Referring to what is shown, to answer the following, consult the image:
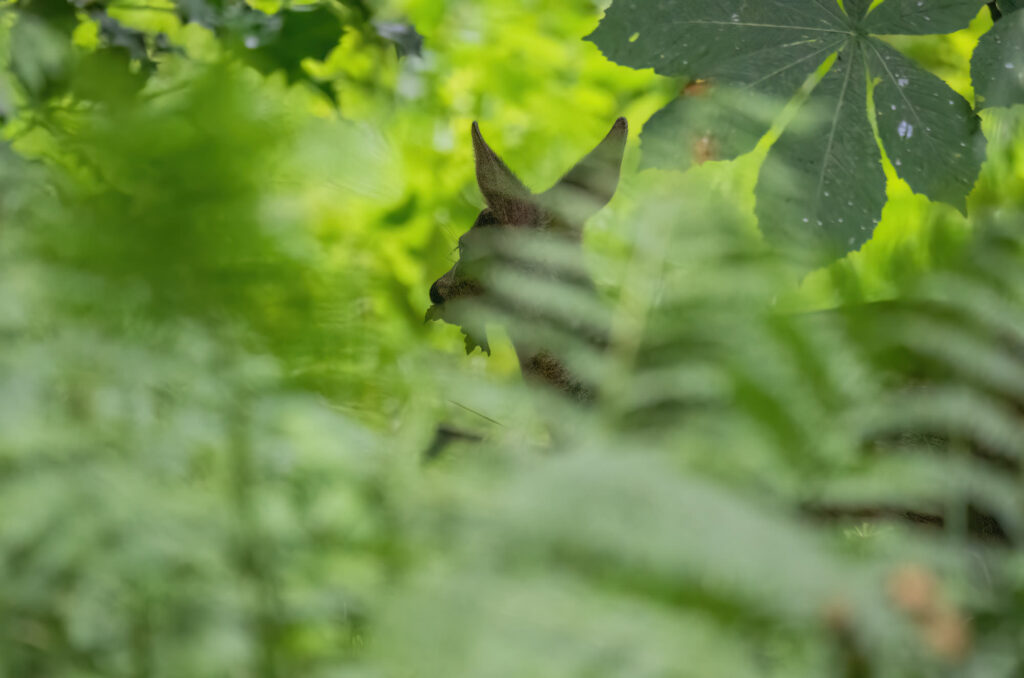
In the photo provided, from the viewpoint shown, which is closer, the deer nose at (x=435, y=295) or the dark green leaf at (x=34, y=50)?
the deer nose at (x=435, y=295)

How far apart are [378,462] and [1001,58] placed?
0.63 m

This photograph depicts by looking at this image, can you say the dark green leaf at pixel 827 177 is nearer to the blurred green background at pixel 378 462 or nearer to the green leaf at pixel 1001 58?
the green leaf at pixel 1001 58

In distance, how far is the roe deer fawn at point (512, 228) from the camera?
1.85ft

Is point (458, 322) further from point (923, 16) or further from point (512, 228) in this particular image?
point (923, 16)

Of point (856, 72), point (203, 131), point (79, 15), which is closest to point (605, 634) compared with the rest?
point (203, 131)

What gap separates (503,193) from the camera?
0.67 meters

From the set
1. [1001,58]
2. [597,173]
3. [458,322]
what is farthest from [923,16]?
[458,322]

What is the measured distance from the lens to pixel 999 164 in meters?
0.51

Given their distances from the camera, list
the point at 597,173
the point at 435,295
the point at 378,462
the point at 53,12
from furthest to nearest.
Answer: the point at 53,12 < the point at 435,295 < the point at 597,173 < the point at 378,462

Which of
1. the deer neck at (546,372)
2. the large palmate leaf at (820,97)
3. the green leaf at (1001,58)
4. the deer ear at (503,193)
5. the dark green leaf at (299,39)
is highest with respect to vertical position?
the green leaf at (1001,58)

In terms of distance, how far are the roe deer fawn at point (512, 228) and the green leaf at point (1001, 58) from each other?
0.29 metres

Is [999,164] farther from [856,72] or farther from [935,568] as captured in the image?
[935,568]

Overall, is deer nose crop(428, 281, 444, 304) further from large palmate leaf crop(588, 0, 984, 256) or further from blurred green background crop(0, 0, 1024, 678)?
blurred green background crop(0, 0, 1024, 678)

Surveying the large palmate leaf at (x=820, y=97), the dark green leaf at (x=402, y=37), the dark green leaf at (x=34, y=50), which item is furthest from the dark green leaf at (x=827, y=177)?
the dark green leaf at (x=402, y=37)
